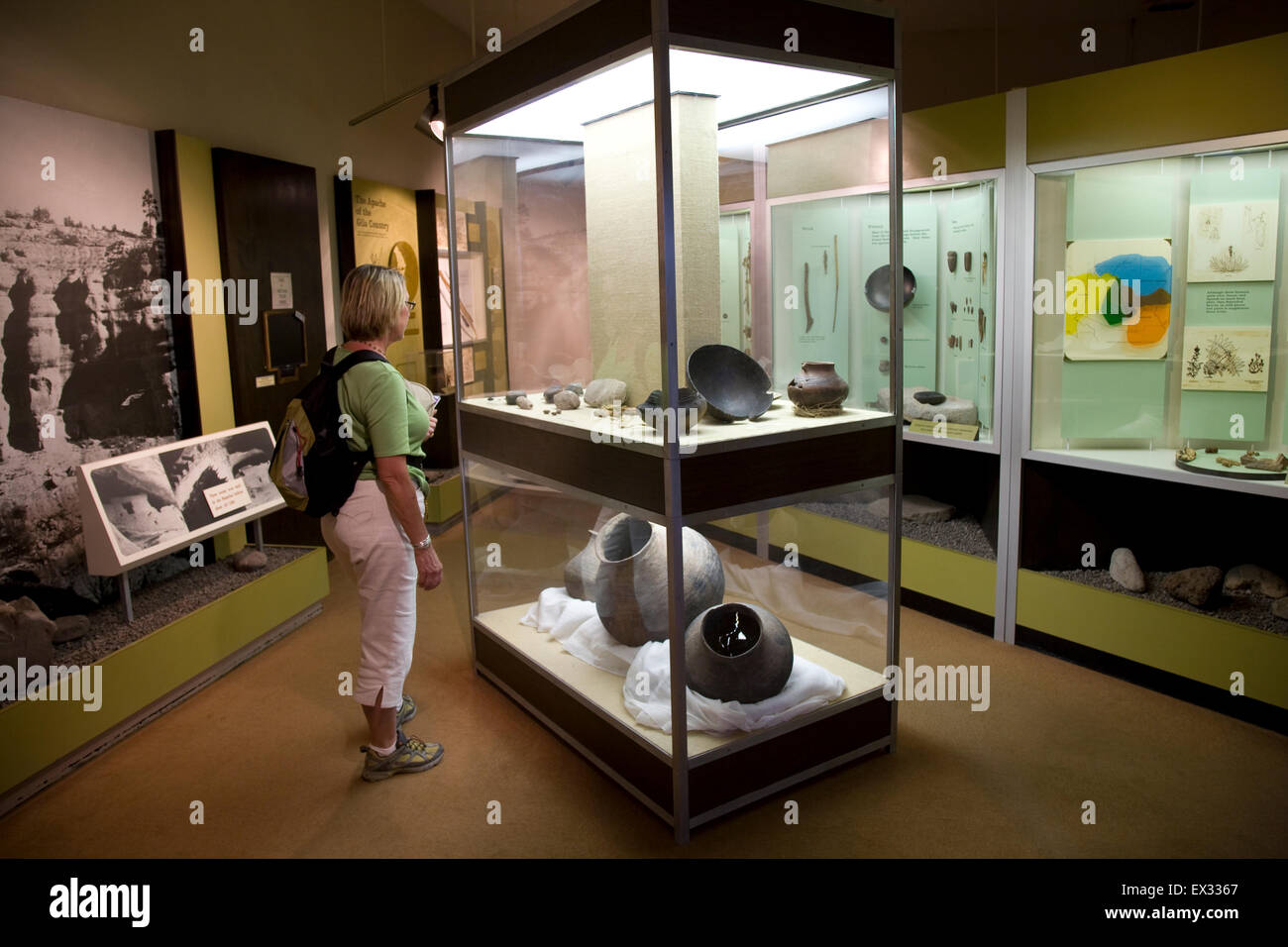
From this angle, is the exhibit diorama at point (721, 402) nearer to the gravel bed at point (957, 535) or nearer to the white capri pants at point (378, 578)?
the gravel bed at point (957, 535)

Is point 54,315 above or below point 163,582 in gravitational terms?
above

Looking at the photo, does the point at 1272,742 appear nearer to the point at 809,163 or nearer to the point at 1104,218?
the point at 1104,218

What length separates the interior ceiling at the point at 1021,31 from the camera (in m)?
5.64

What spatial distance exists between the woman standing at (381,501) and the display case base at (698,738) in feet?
1.94

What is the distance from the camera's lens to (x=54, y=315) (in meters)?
3.60

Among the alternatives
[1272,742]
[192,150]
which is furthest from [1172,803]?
[192,150]

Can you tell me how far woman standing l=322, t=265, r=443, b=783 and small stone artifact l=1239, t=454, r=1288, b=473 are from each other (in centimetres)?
295

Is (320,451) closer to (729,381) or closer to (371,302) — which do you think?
(371,302)

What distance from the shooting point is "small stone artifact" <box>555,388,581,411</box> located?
10.6 feet

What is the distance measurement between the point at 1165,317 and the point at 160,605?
4.30 meters

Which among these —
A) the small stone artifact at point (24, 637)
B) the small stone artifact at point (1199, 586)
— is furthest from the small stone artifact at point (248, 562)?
the small stone artifact at point (1199, 586)

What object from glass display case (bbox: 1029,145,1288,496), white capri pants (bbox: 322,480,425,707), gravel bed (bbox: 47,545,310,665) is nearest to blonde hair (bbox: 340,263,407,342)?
white capri pants (bbox: 322,480,425,707)
